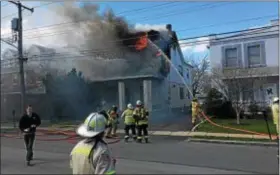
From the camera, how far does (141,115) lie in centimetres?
1445

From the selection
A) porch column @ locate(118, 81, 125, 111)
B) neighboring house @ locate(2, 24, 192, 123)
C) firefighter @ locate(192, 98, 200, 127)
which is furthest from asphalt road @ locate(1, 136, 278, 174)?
neighboring house @ locate(2, 24, 192, 123)

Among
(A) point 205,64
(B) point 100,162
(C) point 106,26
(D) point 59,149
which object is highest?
(C) point 106,26

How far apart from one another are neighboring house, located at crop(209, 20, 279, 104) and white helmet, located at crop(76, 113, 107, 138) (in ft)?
62.0

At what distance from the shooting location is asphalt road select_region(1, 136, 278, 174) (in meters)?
8.24

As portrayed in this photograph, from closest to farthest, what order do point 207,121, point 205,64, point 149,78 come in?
1. point 207,121
2. point 149,78
3. point 205,64

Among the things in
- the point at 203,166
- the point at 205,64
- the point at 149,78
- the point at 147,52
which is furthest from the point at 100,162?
the point at 205,64

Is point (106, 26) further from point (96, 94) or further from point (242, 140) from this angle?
point (242, 140)

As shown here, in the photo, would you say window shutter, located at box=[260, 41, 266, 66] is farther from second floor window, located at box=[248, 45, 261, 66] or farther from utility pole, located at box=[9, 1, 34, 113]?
utility pole, located at box=[9, 1, 34, 113]

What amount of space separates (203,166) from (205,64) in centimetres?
3224

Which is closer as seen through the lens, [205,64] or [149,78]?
[149,78]

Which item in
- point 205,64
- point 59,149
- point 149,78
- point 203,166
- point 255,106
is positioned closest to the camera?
point 203,166

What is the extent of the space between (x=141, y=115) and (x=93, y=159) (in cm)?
1161

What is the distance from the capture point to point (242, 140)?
42.3 ft

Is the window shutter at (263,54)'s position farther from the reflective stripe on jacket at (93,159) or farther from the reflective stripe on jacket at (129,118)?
the reflective stripe on jacket at (93,159)
